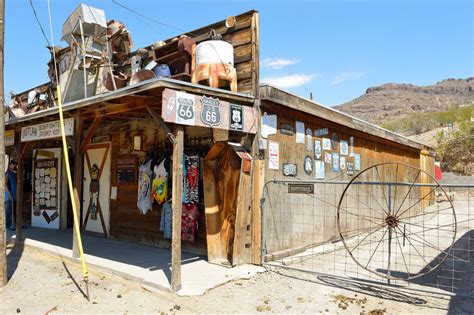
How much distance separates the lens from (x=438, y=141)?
27.9 metres

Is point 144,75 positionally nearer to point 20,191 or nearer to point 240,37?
point 240,37

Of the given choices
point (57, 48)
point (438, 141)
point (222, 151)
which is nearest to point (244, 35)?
point (222, 151)

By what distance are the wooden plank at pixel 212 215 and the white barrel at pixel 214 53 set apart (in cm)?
172

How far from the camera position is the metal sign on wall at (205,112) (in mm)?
4762

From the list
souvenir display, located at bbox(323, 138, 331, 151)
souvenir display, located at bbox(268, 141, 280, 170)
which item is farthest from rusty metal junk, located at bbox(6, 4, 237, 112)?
souvenir display, located at bbox(323, 138, 331, 151)

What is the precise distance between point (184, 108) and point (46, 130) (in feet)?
12.5

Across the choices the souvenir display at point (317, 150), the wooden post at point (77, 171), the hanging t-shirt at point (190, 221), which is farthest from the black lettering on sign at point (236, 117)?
the wooden post at point (77, 171)

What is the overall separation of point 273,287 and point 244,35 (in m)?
4.18

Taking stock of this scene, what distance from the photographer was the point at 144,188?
7.64m

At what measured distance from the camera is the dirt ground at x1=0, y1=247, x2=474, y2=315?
4.43 metres

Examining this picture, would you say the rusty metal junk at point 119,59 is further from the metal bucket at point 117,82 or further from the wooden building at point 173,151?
the wooden building at point 173,151

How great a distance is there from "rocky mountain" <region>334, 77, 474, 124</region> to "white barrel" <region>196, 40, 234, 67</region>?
6780 centimetres

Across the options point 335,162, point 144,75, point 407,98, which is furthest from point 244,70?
point 407,98

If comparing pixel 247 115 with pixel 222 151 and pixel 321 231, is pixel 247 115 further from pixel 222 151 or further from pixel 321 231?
pixel 321 231
